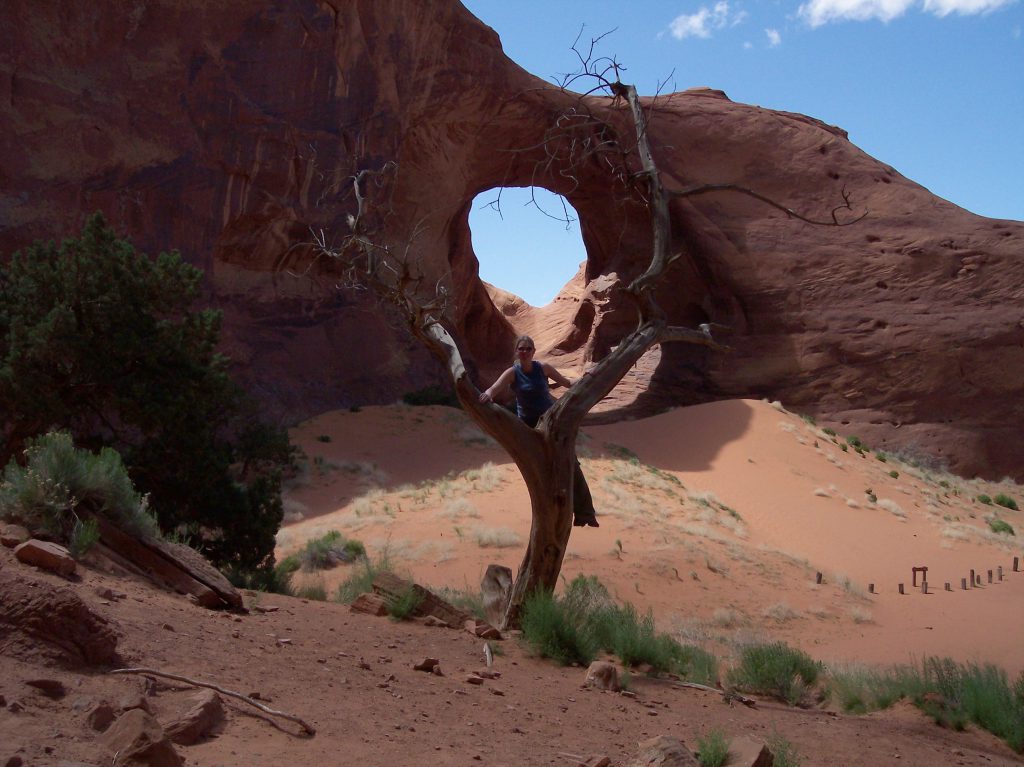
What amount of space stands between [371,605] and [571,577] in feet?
17.9

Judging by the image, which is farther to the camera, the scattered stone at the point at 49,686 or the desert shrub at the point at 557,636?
the desert shrub at the point at 557,636

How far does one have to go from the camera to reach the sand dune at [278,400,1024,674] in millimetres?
A: 11492

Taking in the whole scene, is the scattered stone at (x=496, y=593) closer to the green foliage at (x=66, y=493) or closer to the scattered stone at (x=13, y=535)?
the green foliage at (x=66, y=493)

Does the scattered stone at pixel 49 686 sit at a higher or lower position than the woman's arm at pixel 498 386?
lower

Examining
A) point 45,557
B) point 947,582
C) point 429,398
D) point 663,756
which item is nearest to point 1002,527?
point 947,582

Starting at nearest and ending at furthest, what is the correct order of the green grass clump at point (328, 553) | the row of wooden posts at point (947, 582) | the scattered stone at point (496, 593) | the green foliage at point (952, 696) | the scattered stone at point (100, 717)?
the scattered stone at point (100, 717)
the green foliage at point (952, 696)
the scattered stone at point (496, 593)
the green grass clump at point (328, 553)
the row of wooden posts at point (947, 582)

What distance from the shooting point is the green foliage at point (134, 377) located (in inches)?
437

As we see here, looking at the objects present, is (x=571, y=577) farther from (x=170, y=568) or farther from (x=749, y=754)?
(x=749, y=754)

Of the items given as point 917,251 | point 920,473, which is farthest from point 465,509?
point 917,251

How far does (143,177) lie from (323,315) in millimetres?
5943

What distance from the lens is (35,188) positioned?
1872 cm

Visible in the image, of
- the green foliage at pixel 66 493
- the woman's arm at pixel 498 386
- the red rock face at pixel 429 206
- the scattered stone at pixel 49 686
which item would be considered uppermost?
the red rock face at pixel 429 206

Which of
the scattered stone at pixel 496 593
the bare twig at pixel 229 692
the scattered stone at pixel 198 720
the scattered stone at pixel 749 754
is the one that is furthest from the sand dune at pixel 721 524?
the scattered stone at pixel 198 720

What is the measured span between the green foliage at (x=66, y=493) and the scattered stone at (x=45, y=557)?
1.44 ft
